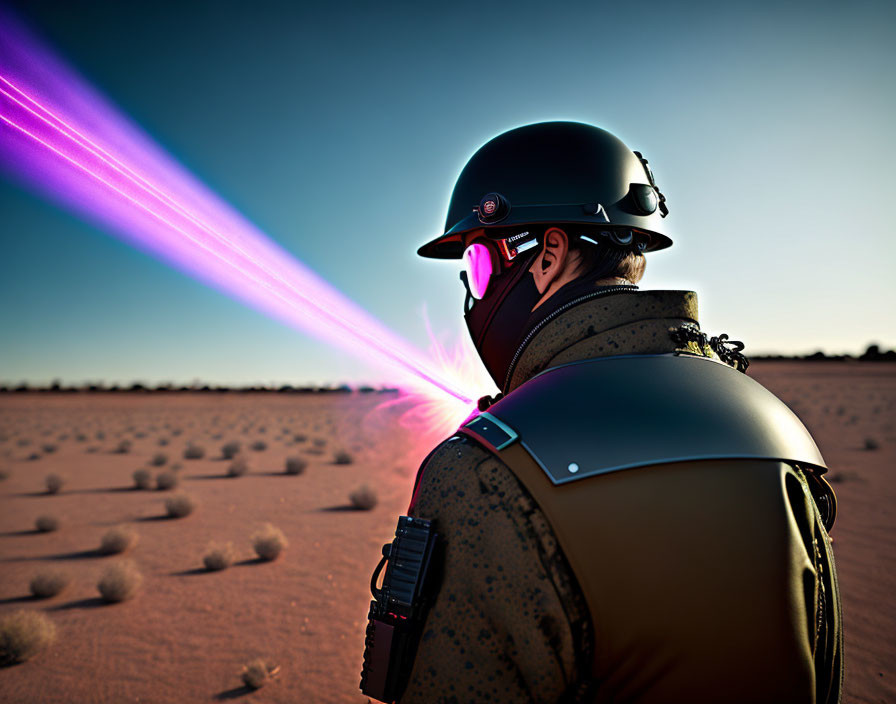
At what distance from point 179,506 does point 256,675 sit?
8.23 meters

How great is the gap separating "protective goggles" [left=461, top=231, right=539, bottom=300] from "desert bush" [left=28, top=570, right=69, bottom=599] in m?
9.88

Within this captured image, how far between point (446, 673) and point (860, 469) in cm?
2153

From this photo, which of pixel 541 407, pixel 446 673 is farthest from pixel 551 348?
pixel 446 673

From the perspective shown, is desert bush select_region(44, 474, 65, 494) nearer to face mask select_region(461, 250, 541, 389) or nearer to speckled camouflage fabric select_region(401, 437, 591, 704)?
face mask select_region(461, 250, 541, 389)

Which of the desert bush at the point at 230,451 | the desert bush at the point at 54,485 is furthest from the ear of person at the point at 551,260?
the desert bush at the point at 230,451

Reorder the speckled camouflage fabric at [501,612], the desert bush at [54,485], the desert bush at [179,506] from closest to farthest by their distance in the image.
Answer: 1. the speckled camouflage fabric at [501,612]
2. the desert bush at [179,506]
3. the desert bush at [54,485]

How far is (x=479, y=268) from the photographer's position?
6.92ft

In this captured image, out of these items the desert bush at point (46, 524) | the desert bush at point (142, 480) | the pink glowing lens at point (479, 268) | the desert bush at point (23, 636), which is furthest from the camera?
the desert bush at point (142, 480)

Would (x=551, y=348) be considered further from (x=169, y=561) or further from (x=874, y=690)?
(x=169, y=561)

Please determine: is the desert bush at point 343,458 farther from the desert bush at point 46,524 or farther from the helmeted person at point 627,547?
the helmeted person at point 627,547

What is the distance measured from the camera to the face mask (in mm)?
1886

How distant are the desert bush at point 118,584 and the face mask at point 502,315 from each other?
893 cm

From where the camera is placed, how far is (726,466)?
119 centimetres

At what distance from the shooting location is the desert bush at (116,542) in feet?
33.3
